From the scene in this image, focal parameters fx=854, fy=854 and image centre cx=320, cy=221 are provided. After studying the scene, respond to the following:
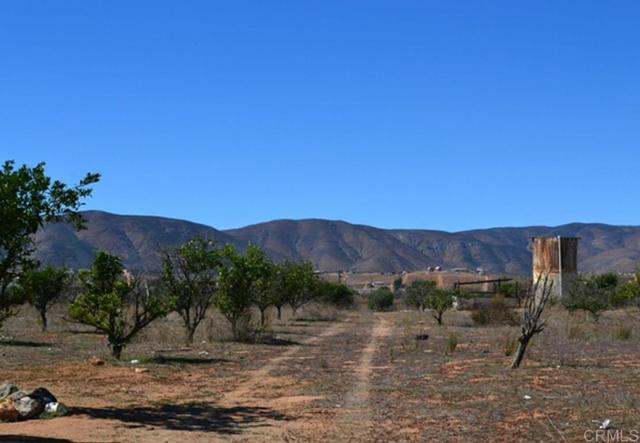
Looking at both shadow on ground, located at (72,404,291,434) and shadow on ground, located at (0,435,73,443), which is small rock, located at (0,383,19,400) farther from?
shadow on ground, located at (0,435,73,443)

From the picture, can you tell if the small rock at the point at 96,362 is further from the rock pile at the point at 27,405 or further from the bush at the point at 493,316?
the bush at the point at 493,316

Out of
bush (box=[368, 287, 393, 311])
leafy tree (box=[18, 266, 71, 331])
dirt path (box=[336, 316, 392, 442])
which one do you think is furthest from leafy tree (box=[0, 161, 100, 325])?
bush (box=[368, 287, 393, 311])

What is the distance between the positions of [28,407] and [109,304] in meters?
9.06

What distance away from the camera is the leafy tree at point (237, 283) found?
3219cm

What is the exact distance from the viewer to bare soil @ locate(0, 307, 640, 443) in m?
12.5

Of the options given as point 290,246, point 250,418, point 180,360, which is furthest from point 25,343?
point 290,246

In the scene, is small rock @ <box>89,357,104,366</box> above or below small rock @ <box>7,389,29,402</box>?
below

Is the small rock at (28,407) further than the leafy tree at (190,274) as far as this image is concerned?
No

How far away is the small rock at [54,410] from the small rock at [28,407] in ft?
0.32

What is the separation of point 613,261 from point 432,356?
166 metres

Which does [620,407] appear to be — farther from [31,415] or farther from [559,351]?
[559,351]

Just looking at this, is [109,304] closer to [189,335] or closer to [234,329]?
[189,335]

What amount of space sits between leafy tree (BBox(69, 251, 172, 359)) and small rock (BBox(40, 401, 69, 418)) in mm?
8648

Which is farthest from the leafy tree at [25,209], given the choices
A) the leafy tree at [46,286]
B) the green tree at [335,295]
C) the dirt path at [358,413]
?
the green tree at [335,295]
